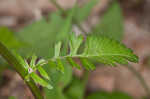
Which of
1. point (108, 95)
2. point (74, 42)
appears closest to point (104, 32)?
point (108, 95)

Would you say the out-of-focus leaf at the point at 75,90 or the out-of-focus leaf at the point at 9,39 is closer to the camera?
the out-of-focus leaf at the point at 75,90

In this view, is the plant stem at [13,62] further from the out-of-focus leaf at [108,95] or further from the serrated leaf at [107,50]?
the out-of-focus leaf at [108,95]

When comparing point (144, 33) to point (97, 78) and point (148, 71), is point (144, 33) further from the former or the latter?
point (97, 78)

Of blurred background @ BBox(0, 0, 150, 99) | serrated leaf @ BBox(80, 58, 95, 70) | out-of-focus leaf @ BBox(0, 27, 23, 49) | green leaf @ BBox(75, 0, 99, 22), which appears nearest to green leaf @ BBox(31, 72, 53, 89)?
serrated leaf @ BBox(80, 58, 95, 70)

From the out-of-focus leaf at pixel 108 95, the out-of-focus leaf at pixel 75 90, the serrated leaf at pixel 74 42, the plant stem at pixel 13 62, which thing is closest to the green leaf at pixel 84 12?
the out-of-focus leaf at pixel 75 90

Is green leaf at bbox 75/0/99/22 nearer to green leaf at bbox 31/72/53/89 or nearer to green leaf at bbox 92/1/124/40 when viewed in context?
green leaf at bbox 92/1/124/40

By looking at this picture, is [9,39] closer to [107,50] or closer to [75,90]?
[75,90]

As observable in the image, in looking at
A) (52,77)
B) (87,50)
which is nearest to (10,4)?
(52,77)

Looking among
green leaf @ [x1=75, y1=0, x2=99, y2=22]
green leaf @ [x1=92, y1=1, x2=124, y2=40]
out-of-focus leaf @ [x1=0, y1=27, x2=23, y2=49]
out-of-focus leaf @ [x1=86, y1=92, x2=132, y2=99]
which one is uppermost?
Answer: green leaf @ [x1=75, y1=0, x2=99, y2=22]
